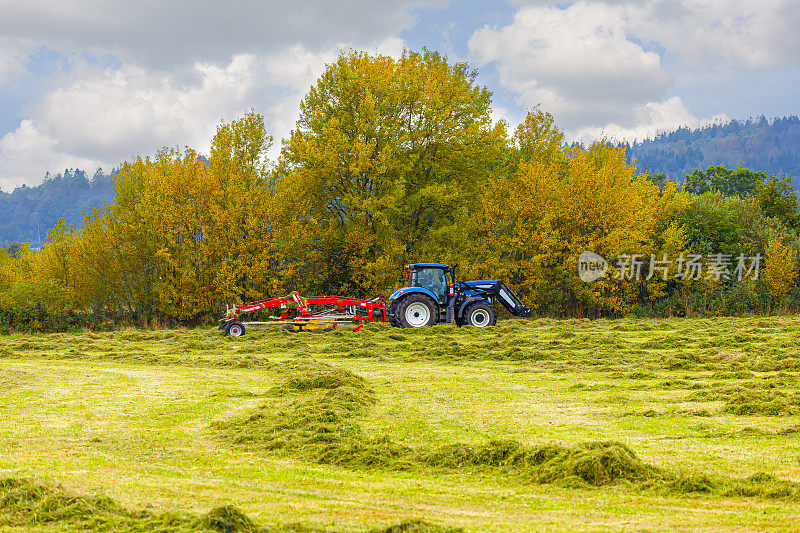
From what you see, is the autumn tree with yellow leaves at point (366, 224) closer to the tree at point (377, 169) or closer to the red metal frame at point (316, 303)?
the tree at point (377, 169)

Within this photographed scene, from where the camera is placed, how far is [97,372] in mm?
13820

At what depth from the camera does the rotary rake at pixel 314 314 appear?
2056cm

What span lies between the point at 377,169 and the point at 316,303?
7.51 metres

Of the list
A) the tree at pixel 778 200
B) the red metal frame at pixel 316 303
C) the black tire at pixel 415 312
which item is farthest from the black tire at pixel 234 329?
the tree at pixel 778 200

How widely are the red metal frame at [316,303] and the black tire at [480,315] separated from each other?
2.60 m

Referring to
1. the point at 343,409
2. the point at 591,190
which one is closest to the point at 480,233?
the point at 591,190

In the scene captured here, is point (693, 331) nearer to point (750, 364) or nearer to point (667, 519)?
point (750, 364)

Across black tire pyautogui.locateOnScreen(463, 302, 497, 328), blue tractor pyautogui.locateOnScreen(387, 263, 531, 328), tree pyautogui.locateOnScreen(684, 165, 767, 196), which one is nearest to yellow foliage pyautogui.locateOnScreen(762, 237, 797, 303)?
blue tractor pyautogui.locateOnScreen(387, 263, 531, 328)

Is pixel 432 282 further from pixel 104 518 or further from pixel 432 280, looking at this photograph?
pixel 104 518

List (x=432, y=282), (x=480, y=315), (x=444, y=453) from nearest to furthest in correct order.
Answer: (x=444, y=453) < (x=480, y=315) < (x=432, y=282)

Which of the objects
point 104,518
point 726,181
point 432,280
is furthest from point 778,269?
point 726,181

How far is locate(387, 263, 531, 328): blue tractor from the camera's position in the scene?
2114 centimetres

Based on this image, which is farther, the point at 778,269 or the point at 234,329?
the point at 778,269

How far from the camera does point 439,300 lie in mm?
21734
